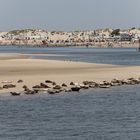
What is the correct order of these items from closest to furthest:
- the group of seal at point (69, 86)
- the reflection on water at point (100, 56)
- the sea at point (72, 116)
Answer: the sea at point (72, 116) < the group of seal at point (69, 86) < the reflection on water at point (100, 56)

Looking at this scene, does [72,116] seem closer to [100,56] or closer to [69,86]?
[69,86]

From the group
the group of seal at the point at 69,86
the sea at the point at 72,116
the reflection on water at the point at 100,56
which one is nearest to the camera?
the sea at the point at 72,116

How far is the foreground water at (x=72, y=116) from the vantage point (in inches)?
924

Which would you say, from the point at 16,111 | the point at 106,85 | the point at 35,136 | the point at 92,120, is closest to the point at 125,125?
the point at 92,120

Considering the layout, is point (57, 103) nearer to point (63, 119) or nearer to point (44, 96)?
point (44, 96)

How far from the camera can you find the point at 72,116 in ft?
91.7

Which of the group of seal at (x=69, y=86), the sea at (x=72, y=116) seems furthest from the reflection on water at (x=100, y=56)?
the sea at (x=72, y=116)

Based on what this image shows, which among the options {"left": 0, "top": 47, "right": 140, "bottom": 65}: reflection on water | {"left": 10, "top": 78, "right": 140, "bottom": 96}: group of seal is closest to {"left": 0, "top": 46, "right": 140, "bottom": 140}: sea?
{"left": 10, "top": 78, "right": 140, "bottom": 96}: group of seal

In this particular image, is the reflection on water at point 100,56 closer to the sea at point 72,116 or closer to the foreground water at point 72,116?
→ the sea at point 72,116

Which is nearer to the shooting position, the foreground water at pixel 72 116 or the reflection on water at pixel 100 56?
the foreground water at pixel 72 116

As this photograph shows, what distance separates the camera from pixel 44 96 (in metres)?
35.9

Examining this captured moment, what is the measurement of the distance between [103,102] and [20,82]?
11.2 metres

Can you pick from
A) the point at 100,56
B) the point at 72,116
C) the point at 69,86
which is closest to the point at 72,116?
the point at 72,116

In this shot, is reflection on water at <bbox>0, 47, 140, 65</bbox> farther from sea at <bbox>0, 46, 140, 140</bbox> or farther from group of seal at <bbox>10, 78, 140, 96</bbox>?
sea at <bbox>0, 46, 140, 140</bbox>
